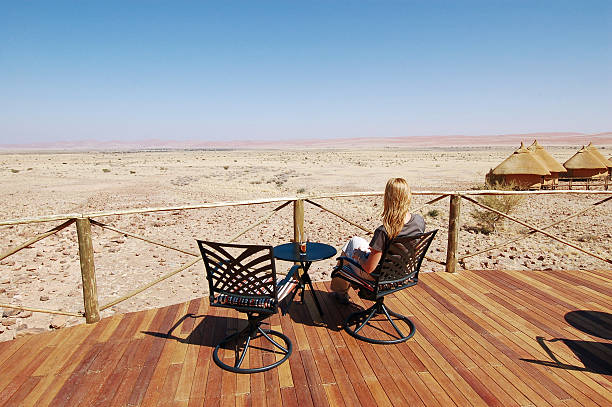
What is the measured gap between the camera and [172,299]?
7.59m

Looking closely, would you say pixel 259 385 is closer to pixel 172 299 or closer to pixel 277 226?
pixel 172 299

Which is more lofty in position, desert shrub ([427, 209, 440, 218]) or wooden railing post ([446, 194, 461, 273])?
wooden railing post ([446, 194, 461, 273])

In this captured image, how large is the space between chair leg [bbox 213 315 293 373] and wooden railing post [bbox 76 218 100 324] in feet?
5.51

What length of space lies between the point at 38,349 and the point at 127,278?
5.19 m

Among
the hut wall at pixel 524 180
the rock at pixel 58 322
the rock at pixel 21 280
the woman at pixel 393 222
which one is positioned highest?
the woman at pixel 393 222

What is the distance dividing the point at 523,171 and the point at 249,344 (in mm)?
21169

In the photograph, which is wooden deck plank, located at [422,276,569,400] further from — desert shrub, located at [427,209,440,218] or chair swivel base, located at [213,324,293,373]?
desert shrub, located at [427,209,440,218]

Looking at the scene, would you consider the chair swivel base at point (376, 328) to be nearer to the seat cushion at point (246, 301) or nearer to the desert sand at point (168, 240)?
the seat cushion at point (246, 301)

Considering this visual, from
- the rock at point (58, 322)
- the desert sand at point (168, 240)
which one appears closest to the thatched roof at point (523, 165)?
the desert sand at point (168, 240)

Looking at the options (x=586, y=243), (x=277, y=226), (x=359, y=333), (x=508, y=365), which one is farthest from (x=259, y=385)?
(x=586, y=243)

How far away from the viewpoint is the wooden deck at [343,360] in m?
2.86

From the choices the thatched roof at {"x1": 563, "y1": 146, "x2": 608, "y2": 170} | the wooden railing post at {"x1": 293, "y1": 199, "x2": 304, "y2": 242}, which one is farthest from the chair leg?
the thatched roof at {"x1": 563, "y1": 146, "x2": 608, "y2": 170}

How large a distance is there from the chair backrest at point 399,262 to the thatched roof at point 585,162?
24371 millimetres

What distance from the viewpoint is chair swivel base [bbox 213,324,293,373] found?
10.5ft
